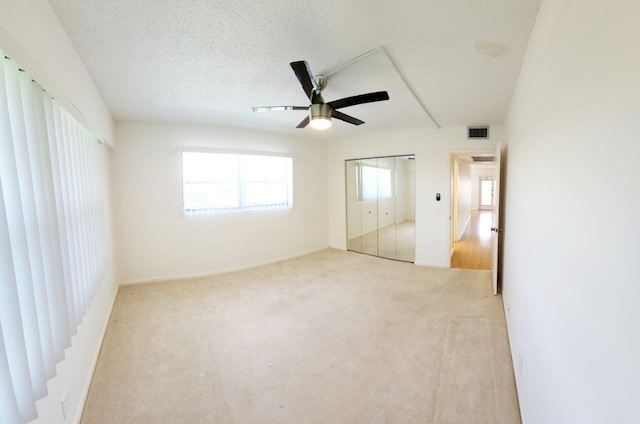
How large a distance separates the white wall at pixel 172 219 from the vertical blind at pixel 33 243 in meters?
2.15

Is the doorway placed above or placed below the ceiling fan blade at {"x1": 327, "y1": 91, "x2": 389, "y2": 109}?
below

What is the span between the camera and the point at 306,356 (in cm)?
226

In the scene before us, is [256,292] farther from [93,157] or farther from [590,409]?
[590,409]

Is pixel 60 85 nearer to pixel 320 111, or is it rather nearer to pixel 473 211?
pixel 320 111

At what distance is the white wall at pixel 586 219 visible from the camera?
598 millimetres

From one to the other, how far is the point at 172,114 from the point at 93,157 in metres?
1.20

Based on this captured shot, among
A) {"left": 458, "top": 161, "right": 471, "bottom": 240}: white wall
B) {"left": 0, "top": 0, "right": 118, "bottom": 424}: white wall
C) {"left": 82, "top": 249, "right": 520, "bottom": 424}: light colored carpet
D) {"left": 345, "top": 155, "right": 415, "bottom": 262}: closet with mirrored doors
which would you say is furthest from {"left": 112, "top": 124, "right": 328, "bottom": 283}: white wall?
{"left": 458, "top": 161, "right": 471, "bottom": 240}: white wall

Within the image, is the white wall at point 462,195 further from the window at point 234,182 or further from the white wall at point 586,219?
the white wall at point 586,219

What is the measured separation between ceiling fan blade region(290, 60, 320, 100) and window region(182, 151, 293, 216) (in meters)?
2.69

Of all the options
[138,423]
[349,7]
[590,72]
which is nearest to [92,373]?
[138,423]

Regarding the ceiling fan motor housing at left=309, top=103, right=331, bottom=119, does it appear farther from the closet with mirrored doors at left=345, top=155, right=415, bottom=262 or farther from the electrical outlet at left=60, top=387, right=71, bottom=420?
the closet with mirrored doors at left=345, top=155, right=415, bottom=262

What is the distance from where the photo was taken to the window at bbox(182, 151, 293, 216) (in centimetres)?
423

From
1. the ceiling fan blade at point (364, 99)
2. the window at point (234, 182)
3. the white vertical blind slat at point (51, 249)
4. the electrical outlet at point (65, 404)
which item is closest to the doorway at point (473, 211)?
the ceiling fan blade at point (364, 99)

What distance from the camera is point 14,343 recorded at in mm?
1045
